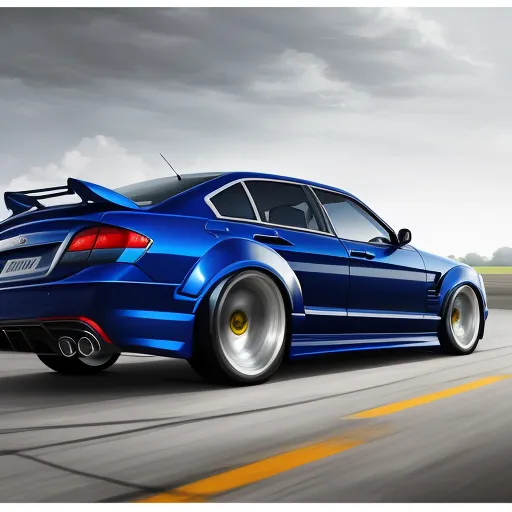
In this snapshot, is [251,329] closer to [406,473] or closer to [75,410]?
[75,410]

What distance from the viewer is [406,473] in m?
3.45

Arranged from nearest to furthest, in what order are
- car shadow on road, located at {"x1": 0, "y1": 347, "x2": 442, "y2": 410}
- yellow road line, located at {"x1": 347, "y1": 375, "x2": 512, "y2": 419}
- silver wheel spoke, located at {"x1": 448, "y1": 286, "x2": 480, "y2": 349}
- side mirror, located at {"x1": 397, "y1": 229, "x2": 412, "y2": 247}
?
yellow road line, located at {"x1": 347, "y1": 375, "x2": 512, "y2": 419} < car shadow on road, located at {"x1": 0, "y1": 347, "x2": 442, "y2": 410} < side mirror, located at {"x1": 397, "y1": 229, "x2": 412, "y2": 247} < silver wheel spoke, located at {"x1": 448, "y1": 286, "x2": 480, "y2": 349}

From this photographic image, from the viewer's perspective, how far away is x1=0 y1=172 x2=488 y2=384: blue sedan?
17.2 ft

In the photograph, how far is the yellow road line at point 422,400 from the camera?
4.82m

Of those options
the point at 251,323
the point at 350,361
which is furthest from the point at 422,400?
the point at 350,361

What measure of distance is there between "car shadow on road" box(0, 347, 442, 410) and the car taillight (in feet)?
3.20

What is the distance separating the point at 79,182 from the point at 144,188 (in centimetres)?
107

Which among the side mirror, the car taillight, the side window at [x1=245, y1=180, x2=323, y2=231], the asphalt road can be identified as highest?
the side window at [x1=245, y1=180, x2=323, y2=231]

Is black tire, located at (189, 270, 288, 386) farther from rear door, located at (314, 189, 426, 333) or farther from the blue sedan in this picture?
rear door, located at (314, 189, 426, 333)

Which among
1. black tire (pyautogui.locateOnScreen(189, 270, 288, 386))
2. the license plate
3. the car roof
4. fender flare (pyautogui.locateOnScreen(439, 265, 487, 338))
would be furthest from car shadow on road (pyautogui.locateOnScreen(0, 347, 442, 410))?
the car roof

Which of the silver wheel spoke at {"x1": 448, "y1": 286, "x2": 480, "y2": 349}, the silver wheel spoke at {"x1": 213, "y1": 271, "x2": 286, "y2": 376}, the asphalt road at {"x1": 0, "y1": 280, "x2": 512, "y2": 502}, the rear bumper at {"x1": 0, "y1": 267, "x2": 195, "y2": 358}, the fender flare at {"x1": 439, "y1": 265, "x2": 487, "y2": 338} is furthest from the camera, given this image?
the silver wheel spoke at {"x1": 448, "y1": 286, "x2": 480, "y2": 349}

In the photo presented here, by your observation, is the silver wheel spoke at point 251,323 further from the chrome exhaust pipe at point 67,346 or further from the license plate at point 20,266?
the license plate at point 20,266

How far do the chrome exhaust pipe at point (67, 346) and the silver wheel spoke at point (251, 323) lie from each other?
97cm
